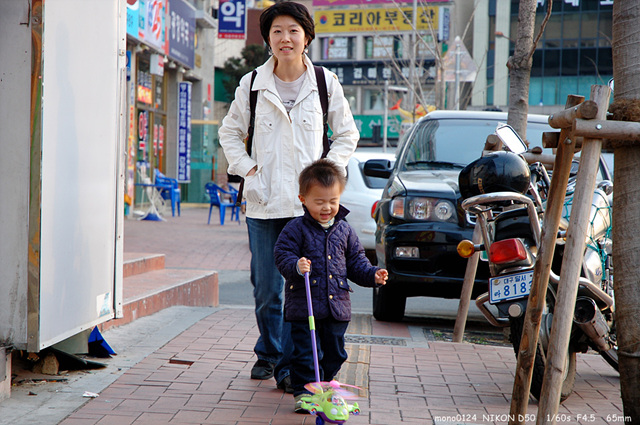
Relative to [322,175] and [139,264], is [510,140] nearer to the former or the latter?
[322,175]

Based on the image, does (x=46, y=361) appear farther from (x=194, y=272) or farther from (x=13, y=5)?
(x=194, y=272)

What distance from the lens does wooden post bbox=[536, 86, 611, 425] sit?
2883 millimetres

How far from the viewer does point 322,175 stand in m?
3.59

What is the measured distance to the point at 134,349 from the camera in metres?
4.92

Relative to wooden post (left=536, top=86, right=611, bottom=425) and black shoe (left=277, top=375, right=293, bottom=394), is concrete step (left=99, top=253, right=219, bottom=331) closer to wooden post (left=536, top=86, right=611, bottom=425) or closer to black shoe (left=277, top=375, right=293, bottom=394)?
black shoe (left=277, top=375, right=293, bottom=394)

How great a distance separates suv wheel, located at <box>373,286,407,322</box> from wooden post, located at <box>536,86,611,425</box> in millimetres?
3671

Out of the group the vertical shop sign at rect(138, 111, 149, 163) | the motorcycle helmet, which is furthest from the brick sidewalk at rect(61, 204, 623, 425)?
the vertical shop sign at rect(138, 111, 149, 163)

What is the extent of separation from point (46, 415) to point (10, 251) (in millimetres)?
761

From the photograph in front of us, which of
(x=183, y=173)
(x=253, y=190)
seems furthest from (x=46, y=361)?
(x=183, y=173)

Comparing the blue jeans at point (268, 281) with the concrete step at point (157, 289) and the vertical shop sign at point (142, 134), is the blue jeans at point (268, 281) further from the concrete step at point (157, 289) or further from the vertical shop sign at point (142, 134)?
the vertical shop sign at point (142, 134)

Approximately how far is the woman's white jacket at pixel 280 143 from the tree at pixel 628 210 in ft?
4.93

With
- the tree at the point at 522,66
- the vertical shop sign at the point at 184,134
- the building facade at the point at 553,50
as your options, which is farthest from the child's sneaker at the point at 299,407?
the building facade at the point at 553,50

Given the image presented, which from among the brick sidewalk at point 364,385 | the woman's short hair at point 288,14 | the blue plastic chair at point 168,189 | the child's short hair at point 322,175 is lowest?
the brick sidewalk at point 364,385

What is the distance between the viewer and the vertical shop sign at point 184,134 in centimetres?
2497
